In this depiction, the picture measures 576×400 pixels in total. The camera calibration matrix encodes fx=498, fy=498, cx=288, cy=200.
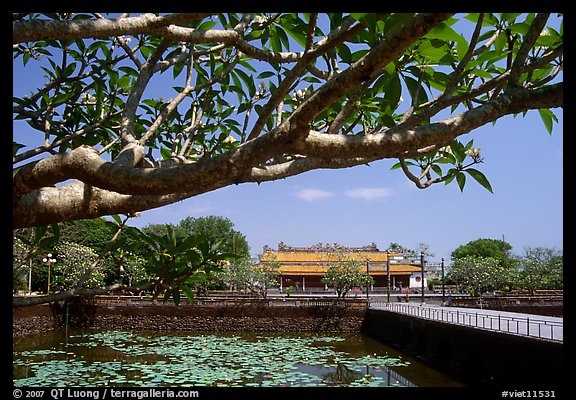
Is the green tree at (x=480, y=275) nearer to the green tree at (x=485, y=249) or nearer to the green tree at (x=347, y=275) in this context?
the green tree at (x=347, y=275)

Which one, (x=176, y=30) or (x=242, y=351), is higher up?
(x=176, y=30)

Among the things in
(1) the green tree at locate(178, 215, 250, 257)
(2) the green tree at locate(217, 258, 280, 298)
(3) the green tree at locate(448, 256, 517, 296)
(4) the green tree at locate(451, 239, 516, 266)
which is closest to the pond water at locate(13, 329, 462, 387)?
(2) the green tree at locate(217, 258, 280, 298)

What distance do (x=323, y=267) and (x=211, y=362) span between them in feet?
77.3

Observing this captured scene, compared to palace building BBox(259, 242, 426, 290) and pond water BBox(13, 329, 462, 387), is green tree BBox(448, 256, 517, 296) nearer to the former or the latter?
palace building BBox(259, 242, 426, 290)

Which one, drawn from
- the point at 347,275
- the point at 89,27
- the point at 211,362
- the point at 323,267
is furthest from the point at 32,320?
the point at 323,267

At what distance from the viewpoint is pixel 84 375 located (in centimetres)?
1034

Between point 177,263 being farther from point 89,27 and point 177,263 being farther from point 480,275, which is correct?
point 480,275

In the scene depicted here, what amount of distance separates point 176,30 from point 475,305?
22.3 meters

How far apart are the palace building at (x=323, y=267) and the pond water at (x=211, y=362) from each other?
54.7ft

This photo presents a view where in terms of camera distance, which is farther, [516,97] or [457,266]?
[457,266]

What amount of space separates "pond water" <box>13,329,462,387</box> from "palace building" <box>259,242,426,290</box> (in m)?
16.7
